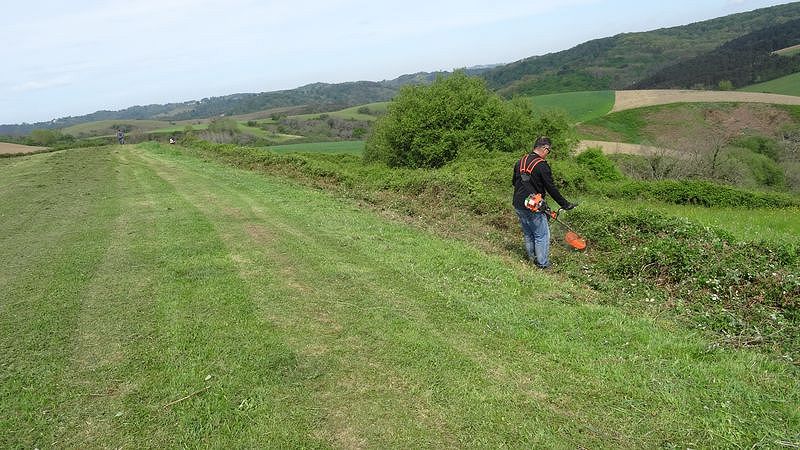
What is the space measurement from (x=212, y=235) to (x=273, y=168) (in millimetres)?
12432

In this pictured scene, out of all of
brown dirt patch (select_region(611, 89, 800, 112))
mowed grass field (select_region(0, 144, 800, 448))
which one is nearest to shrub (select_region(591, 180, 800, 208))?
mowed grass field (select_region(0, 144, 800, 448))

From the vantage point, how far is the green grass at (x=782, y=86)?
63322 millimetres

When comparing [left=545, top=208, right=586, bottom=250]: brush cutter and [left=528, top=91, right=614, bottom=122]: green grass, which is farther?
[left=528, top=91, right=614, bottom=122]: green grass

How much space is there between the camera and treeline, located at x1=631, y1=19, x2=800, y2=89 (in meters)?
78.7

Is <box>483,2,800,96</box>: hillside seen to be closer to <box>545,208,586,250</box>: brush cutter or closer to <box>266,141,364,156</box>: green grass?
<box>266,141,364,156</box>: green grass

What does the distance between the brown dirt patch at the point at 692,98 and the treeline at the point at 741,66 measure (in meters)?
18.7

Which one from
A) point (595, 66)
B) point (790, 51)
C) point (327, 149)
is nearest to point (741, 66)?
point (790, 51)

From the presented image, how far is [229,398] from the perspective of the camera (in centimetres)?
429

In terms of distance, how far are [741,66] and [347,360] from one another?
10317cm

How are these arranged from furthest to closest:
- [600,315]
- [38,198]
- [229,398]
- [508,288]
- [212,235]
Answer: [38,198] → [212,235] → [508,288] → [600,315] → [229,398]

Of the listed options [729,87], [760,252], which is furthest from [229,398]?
[729,87]

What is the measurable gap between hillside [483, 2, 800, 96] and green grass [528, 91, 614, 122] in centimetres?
3687

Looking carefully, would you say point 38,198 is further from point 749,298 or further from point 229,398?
point 749,298

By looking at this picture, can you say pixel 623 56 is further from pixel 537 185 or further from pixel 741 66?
pixel 537 185
